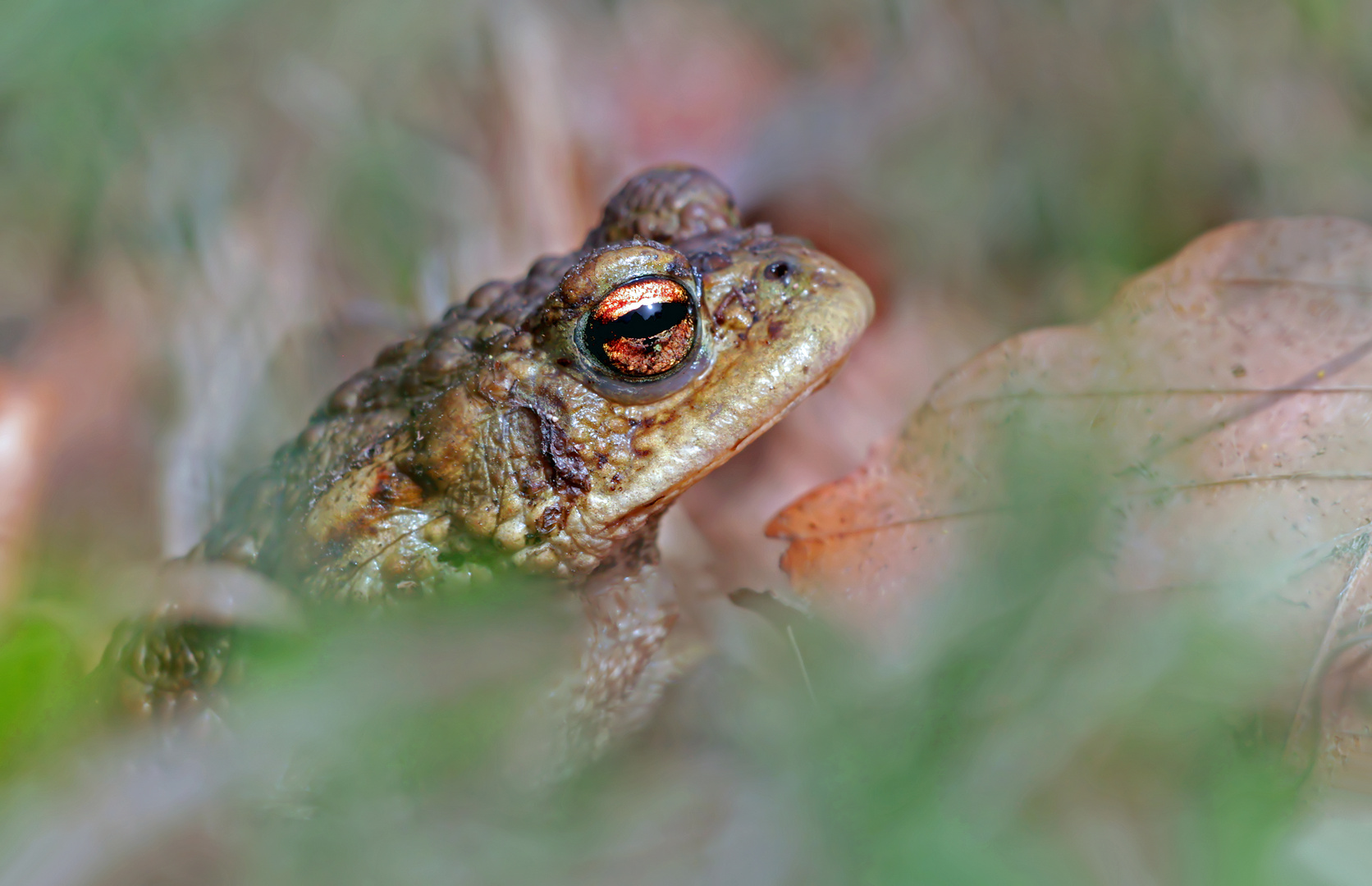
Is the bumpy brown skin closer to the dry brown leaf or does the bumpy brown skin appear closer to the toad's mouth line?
the toad's mouth line

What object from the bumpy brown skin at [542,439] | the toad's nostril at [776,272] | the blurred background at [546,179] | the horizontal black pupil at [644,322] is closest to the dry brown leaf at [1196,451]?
the blurred background at [546,179]

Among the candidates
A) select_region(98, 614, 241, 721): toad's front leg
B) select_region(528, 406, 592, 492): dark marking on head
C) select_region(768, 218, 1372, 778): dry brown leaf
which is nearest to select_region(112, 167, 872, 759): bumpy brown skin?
select_region(528, 406, 592, 492): dark marking on head

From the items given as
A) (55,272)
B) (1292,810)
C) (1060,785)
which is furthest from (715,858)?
(55,272)

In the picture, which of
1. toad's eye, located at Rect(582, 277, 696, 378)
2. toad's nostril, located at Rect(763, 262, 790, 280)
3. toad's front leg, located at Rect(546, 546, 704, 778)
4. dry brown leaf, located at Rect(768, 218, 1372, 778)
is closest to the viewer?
dry brown leaf, located at Rect(768, 218, 1372, 778)

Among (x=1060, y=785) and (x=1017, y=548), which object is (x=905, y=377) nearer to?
(x=1017, y=548)

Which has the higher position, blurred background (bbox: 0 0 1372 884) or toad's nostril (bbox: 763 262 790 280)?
blurred background (bbox: 0 0 1372 884)

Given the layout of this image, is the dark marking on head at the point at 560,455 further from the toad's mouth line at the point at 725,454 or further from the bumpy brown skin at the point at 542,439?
the toad's mouth line at the point at 725,454

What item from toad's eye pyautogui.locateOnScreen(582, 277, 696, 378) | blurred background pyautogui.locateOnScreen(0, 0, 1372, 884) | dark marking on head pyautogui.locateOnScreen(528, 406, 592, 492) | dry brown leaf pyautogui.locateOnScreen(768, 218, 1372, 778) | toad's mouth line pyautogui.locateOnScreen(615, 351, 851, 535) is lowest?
dry brown leaf pyautogui.locateOnScreen(768, 218, 1372, 778)
